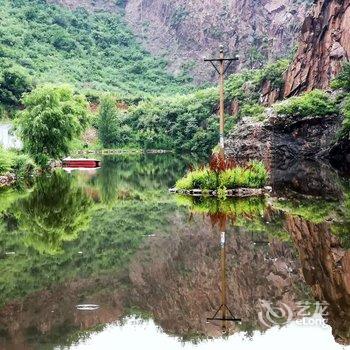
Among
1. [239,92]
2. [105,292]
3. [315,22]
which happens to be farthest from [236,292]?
[239,92]

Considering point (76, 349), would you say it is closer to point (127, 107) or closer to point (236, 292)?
point (236, 292)

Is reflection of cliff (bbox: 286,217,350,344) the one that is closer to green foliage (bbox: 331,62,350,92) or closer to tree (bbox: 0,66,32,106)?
green foliage (bbox: 331,62,350,92)

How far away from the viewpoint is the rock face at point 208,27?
122m

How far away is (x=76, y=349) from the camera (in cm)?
852

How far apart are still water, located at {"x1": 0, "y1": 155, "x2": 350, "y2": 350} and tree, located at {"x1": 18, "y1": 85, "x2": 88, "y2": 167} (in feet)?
73.9

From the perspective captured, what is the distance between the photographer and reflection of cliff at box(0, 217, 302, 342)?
9.57 metres

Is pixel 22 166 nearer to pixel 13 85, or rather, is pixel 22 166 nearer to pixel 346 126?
pixel 346 126

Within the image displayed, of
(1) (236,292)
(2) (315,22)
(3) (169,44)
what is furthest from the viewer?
(3) (169,44)

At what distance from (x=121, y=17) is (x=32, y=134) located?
11969 cm

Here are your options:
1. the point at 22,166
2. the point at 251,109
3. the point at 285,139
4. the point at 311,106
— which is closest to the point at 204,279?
the point at 22,166

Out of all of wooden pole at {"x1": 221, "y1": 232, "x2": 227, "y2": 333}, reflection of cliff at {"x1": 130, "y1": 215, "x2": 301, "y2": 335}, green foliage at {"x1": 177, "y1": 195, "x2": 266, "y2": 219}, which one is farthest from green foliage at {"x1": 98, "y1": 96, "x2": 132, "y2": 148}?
wooden pole at {"x1": 221, "y1": 232, "x2": 227, "y2": 333}

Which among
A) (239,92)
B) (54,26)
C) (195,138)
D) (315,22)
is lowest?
(195,138)

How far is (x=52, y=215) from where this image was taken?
67.3 ft

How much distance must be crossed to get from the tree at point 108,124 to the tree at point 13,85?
10.2 meters
